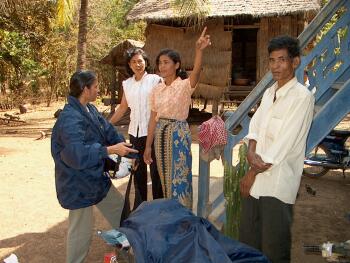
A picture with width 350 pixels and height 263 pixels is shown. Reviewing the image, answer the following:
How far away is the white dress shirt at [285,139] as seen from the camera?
250cm

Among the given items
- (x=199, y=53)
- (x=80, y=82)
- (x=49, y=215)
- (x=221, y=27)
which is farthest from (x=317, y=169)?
(x=221, y=27)

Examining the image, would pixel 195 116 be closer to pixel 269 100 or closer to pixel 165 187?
pixel 165 187

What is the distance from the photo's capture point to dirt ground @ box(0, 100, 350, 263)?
416 centimetres

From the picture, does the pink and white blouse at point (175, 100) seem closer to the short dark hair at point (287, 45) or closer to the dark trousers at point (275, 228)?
the short dark hair at point (287, 45)

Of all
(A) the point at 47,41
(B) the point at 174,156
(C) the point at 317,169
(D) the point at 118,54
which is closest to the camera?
(B) the point at 174,156

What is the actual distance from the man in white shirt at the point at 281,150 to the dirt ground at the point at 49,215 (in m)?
1.54

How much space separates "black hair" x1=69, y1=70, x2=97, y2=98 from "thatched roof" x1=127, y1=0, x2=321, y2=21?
885 centimetres

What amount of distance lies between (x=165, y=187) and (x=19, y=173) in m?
4.43

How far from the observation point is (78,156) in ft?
9.41

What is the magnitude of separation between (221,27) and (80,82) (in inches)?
435

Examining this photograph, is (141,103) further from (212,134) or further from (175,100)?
(212,134)

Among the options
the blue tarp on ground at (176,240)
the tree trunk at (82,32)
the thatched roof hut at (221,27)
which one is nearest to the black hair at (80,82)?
the blue tarp on ground at (176,240)

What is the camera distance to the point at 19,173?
24.2 feet

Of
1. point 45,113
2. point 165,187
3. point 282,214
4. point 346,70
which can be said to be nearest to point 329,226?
point 346,70
